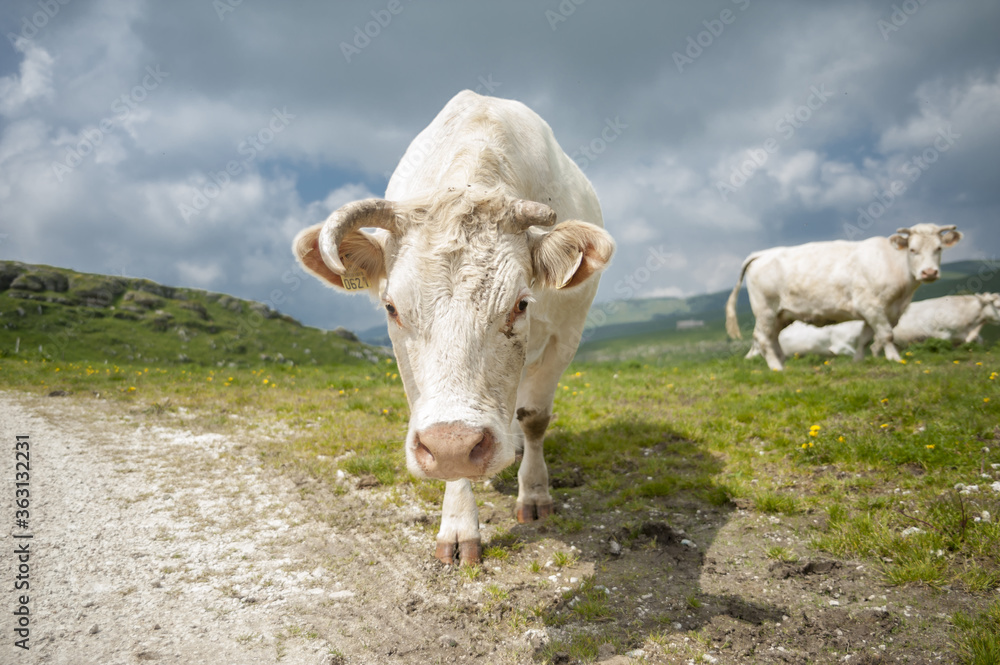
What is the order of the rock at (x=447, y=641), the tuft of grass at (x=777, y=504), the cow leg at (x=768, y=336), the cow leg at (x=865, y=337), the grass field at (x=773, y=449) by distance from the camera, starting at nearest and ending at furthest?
the rock at (x=447, y=641)
the grass field at (x=773, y=449)
the tuft of grass at (x=777, y=504)
the cow leg at (x=865, y=337)
the cow leg at (x=768, y=336)

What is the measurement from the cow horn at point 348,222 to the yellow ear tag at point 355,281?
0.44m

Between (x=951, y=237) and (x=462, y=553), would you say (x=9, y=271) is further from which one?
(x=951, y=237)

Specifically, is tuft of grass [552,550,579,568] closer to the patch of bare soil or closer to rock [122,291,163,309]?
the patch of bare soil

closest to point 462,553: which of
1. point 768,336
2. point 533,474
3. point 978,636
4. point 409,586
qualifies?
point 409,586

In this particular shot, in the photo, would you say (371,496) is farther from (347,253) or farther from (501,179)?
(501,179)

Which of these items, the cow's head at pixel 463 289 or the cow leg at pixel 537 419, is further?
the cow leg at pixel 537 419

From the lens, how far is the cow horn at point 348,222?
313cm

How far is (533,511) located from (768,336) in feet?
42.1

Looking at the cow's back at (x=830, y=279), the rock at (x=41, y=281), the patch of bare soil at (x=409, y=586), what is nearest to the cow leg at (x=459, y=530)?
the patch of bare soil at (x=409, y=586)

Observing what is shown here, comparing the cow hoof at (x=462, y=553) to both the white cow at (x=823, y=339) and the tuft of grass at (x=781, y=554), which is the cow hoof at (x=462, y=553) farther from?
the white cow at (x=823, y=339)

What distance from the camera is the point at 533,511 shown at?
4.84 m

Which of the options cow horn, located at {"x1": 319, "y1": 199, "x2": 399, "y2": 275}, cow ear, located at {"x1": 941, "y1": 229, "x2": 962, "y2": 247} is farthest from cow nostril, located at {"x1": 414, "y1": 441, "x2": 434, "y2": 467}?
cow ear, located at {"x1": 941, "y1": 229, "x2": 962, "y2": 247}

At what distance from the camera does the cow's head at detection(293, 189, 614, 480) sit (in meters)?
2.79

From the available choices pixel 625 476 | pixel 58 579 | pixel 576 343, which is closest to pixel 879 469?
pixel 625 476
